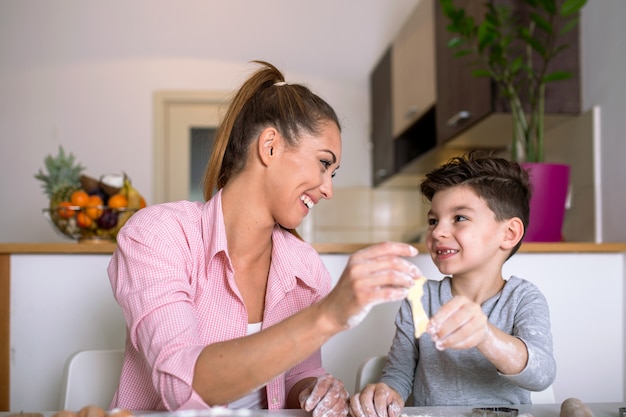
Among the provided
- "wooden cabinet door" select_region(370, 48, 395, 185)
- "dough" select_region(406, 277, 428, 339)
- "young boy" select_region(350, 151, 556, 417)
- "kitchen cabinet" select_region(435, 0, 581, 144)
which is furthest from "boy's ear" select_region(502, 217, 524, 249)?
"wooden cabinet door" select_region(370, 48, 395, 185)

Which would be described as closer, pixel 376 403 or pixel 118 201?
pixel 376 403

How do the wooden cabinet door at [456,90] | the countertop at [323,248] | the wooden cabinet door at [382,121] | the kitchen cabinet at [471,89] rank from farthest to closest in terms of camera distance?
the wooden cabinet door at [382,121] → the wooden cabinet door at [456,90] → the kitchen cabinet at [471,89] → the countertop at [323,248]

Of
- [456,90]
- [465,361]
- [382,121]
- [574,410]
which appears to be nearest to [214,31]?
[382,121]

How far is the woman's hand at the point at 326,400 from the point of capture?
1.02 meters

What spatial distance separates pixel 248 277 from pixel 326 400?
1.32 feet

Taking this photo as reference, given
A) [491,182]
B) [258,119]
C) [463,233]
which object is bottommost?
[463,233]

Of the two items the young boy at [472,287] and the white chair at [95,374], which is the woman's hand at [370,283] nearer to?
the young boy at [472,287]

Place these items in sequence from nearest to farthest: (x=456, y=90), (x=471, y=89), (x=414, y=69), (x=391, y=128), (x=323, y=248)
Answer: (x=323, y=248), (x=471, y=89), (x=456, y=90), (x=414, y=69), (x=391, y=128)

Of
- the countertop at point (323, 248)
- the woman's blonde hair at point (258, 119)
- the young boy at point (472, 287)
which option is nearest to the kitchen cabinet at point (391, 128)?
the countertop at point (323, 248)

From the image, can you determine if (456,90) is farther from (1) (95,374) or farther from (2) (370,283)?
(2) (370,283)

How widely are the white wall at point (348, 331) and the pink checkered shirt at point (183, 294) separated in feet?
1.68

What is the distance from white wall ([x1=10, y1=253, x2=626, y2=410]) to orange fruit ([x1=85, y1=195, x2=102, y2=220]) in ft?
0.52

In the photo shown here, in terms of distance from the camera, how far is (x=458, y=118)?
2727 mm

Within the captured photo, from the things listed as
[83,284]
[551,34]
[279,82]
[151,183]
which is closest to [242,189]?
[279,82]
